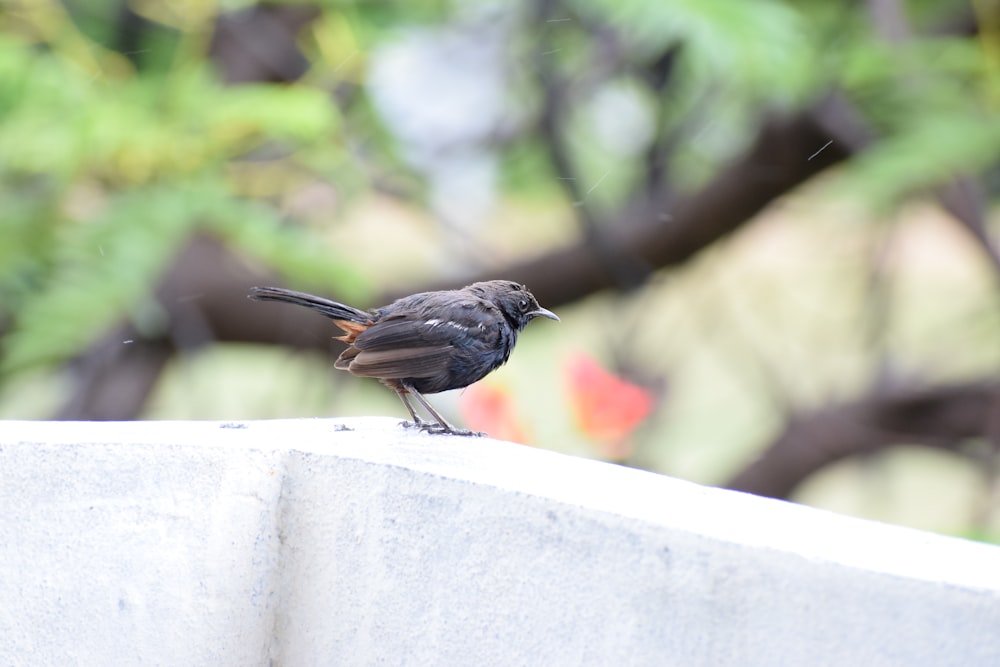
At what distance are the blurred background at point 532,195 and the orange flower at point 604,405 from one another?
0.01m

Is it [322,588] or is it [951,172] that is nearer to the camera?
[322,588]

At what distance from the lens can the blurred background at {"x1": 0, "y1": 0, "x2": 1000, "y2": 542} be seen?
3.95m

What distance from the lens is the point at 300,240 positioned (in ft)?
13.6

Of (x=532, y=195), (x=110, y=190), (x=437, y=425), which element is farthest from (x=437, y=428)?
(x=532, y=195)

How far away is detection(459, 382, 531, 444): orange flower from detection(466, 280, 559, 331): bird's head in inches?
41.8

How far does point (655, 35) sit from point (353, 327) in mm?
1593

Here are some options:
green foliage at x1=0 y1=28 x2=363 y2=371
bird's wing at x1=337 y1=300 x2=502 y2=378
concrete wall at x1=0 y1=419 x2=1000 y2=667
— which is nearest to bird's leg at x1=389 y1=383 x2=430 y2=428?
bird's wing at x1=337 y1=300 x2=502 y2=378

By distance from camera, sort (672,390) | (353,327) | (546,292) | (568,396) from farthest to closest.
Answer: (672,390), (546,292), (568,396), (353,327)

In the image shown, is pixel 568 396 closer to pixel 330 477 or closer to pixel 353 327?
pixel 353 327

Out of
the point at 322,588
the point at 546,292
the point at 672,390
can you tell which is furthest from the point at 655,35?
Result: the point at 672,390

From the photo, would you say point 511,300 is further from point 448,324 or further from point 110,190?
point 110,190

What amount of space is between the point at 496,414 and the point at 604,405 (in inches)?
14.5

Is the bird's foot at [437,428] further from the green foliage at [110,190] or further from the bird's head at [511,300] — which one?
the green foliage at [110,190]

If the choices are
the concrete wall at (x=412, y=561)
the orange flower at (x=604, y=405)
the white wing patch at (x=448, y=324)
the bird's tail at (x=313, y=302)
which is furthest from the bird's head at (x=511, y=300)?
the orange flower at (x=604, y=405)
